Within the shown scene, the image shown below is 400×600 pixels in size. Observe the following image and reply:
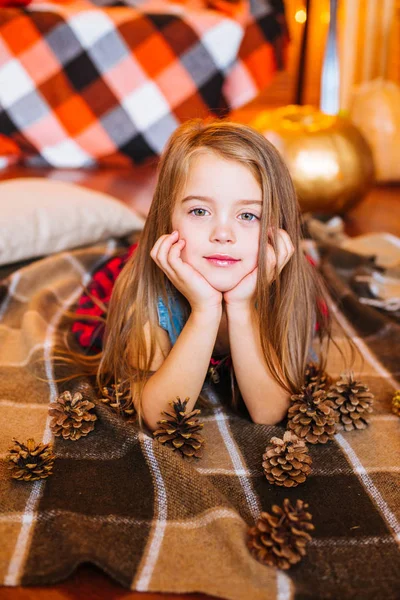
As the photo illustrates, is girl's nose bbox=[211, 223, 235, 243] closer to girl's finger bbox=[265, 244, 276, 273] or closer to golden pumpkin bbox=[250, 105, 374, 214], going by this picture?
girl's finger bbox=[265, 244, 276, 273]

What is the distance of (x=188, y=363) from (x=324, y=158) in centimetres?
124

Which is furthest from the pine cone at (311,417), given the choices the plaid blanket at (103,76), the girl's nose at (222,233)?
the plaid blanket at (103,76)

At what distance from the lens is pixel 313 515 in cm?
75

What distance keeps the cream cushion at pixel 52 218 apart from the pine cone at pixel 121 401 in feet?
1.93

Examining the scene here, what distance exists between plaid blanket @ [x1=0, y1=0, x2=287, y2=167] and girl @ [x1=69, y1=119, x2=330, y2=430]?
1.51 m

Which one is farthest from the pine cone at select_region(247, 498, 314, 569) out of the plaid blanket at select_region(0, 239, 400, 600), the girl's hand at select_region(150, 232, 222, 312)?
the girl's hand at select_region(150, 232, 222, 312)

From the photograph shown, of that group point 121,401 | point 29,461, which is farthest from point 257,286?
point 29,461

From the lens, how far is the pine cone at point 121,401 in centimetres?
90

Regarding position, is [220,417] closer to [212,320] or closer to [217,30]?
[212,320]

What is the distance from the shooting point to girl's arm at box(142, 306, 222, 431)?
0.84 metres

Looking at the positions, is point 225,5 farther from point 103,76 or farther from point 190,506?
point 190,506

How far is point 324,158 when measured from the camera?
1.91 m

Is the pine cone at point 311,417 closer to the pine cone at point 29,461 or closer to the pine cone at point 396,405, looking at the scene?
the pine cone at point 396,405

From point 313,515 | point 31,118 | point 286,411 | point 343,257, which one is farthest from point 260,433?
point 31,118
